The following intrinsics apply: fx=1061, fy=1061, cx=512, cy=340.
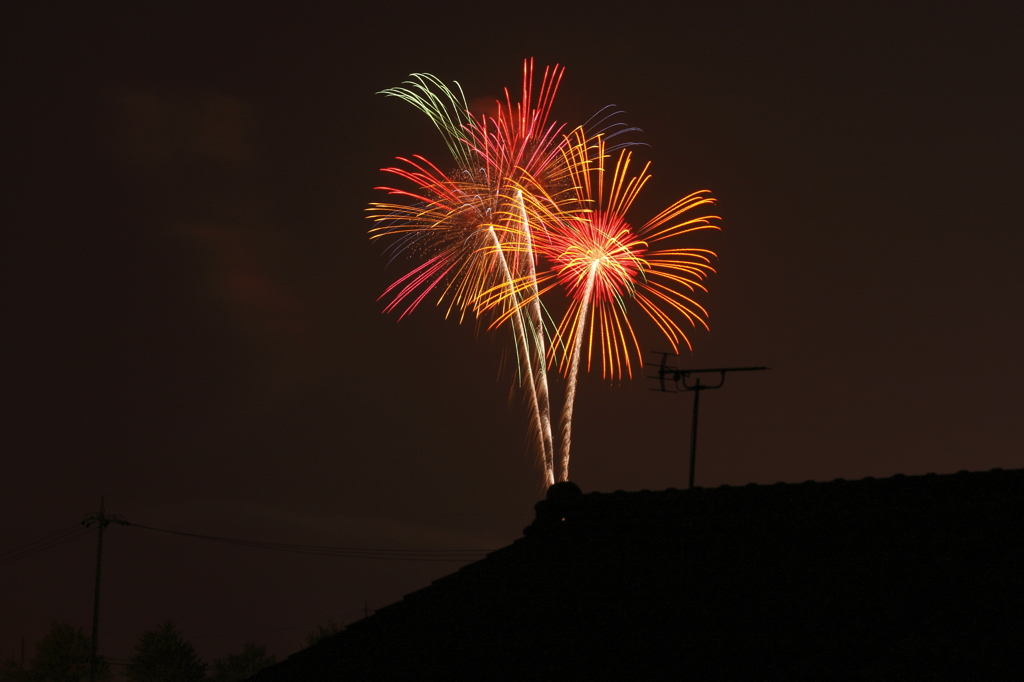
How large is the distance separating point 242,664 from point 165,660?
12.2m

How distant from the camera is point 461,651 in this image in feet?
37.0

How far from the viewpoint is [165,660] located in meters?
68.3

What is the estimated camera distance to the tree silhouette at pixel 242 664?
77.7m

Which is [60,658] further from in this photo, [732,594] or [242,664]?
[732,594]

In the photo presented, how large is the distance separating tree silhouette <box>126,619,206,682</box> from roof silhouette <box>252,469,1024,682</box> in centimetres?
5975

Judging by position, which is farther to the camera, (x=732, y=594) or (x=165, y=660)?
(x=165, y=660)

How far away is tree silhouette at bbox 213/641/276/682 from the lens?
3059 inches

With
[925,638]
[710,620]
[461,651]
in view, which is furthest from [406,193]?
[925,638]

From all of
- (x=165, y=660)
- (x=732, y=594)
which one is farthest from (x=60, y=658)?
(x=732, y=594)

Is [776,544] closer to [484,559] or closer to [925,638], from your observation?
[925,638]

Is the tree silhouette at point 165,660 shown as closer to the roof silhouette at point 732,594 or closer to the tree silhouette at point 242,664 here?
the tree silhouette at point 242,664

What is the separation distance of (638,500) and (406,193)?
45.2 feet

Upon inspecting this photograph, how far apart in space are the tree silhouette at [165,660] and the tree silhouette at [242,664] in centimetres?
760

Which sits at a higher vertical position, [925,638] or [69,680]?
[925,638]
